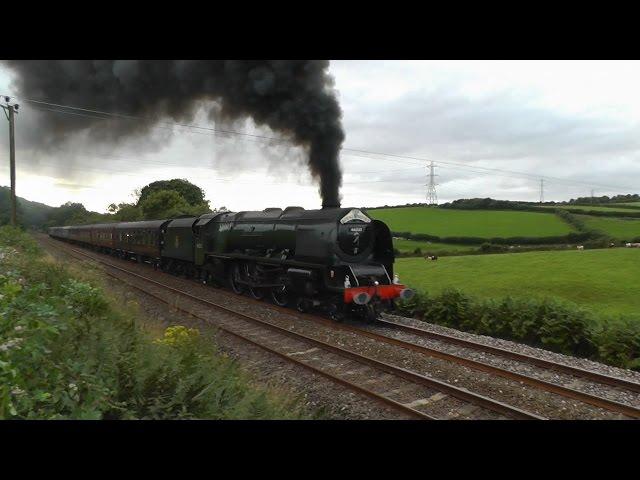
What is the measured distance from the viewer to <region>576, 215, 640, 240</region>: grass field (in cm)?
3715

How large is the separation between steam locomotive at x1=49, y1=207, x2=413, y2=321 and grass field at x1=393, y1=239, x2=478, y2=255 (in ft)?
70.8

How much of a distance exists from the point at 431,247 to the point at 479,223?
31.2 feet

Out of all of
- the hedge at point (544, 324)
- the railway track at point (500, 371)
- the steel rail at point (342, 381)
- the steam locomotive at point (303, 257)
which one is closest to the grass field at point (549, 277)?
the hedge at point (544, 324)

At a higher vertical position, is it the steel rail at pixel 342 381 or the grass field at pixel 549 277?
the grass field at pixel 549 277

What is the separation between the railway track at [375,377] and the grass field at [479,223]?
32903mm

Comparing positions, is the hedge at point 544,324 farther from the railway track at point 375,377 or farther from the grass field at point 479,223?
the grass field at point 479,223

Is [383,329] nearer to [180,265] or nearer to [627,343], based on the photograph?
[627,343]

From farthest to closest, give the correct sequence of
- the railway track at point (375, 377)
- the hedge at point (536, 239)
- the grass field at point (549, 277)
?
the hedge at point (536, 239) < the grass field at point (549, 277) < the railway track at point (375, 377)

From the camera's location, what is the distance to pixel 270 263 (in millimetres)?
14445

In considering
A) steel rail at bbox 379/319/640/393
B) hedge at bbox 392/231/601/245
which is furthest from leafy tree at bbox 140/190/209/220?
steel rail at bbox 379/319/640/393

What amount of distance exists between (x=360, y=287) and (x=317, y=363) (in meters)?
3.34

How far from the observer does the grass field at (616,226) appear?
1463 inches

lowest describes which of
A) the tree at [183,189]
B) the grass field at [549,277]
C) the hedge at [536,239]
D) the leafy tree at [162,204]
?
the grass field at [549,277]
